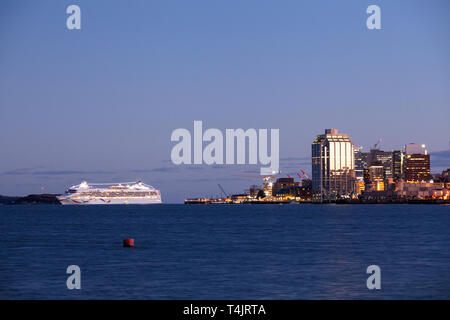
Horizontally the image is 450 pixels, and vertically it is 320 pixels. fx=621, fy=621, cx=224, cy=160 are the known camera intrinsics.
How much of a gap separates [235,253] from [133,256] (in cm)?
1135

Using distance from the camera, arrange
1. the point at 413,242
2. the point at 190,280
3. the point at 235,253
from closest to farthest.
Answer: the point at 190,280, the point at 235,253, the point at 413,242

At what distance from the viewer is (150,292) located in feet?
134
